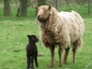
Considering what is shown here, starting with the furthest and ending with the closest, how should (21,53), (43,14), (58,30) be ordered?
(21,53), (58,30), (43,14)

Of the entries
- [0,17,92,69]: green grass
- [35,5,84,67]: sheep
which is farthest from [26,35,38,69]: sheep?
[0,17,92,69]: green grass

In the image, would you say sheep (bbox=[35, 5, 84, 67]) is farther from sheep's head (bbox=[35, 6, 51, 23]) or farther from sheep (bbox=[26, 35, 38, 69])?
sheep (bbox=[26, 35, 38, 69])

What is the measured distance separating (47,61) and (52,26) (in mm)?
1969

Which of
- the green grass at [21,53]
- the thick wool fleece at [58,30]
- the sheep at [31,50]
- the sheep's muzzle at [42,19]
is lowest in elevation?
the green grass at [21,53]

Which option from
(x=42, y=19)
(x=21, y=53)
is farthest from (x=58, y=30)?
(x=21, y=53)

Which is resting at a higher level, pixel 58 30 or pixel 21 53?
pixel 58 30

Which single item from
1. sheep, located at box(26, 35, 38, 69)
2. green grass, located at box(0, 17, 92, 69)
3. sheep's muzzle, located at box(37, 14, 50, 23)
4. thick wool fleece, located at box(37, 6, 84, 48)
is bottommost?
green grass, located at box(0, 17, 92, 69)

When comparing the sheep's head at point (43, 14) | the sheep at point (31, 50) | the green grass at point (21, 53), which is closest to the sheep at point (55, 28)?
the sheep's head at point (43, 14)

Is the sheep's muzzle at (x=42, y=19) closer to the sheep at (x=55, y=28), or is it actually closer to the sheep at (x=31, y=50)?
the sheep at (x=55, y=28)

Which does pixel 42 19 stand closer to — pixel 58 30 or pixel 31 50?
pixel 58 30

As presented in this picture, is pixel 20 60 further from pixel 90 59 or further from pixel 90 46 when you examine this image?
pixel 90 46

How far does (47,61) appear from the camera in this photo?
1103 cm

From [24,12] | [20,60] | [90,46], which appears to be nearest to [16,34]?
[90,46]

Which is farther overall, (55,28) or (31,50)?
(31,50)
